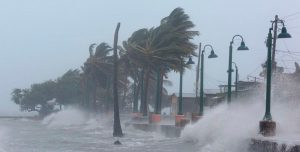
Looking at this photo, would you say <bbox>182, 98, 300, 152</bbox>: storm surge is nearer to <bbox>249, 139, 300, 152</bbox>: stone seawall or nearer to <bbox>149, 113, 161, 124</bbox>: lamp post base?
<bbox>249, 139, 300, 152</bbox>: stone seawall

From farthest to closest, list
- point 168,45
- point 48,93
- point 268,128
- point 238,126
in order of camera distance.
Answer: point 48,93, point 168,45, point 238,126, point 268,128

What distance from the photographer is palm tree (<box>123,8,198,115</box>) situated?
2103 inches

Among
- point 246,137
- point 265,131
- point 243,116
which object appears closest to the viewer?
point 265,131

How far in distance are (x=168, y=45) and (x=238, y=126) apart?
26830 mm

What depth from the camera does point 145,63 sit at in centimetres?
5631

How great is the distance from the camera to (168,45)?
177 ft

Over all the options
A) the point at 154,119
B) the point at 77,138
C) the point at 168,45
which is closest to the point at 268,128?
the point at 77,138

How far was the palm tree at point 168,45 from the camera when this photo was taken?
175 ft

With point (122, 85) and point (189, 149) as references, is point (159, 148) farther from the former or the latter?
point (122, 85)

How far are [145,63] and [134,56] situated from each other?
2.30 m

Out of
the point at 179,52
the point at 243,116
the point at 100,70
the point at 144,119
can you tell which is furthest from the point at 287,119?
the point at 100,70

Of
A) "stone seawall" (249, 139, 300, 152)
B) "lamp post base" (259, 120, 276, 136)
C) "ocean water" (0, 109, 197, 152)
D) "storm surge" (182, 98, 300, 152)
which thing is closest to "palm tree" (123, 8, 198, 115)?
"ocean water" (0, 109, 197, 152)

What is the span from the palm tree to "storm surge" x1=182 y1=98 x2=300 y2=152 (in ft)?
48.9

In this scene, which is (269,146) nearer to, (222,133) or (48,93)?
(222,133)
